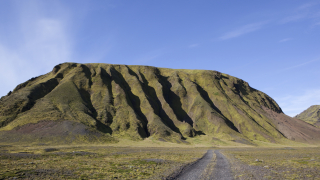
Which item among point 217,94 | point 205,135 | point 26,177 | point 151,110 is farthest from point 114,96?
point 26,177

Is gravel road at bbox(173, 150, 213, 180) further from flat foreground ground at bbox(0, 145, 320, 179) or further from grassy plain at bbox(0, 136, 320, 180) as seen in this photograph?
grassy plain at bbox(0, 136, 320, 180)

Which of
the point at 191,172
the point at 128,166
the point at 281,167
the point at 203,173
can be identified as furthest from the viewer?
the point at 128,166

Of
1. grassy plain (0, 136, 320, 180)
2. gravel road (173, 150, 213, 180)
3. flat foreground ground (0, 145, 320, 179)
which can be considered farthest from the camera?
grassy plain (0, 136, 320, 180)

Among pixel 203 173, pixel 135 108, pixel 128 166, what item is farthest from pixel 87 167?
pixel 135 108

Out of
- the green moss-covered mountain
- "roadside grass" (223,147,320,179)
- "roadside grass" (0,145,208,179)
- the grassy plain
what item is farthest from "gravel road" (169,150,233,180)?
the green moss-covered mountain

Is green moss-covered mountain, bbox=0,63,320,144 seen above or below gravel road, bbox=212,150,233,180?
above

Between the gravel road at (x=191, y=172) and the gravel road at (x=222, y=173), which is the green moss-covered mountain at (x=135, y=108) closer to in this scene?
the gravel road at (x=191, y=172)

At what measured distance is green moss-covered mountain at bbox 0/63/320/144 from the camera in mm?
80125

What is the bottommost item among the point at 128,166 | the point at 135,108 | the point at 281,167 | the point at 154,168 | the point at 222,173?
the point at 281,167

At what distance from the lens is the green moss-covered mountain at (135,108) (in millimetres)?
80125

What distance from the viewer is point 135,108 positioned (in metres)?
115

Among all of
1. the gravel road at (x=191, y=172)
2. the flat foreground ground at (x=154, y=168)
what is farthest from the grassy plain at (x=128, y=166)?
the gravel road at (x=191, y=172)

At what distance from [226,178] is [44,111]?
285 ft

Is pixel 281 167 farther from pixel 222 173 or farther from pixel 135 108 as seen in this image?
pixel 135 108
